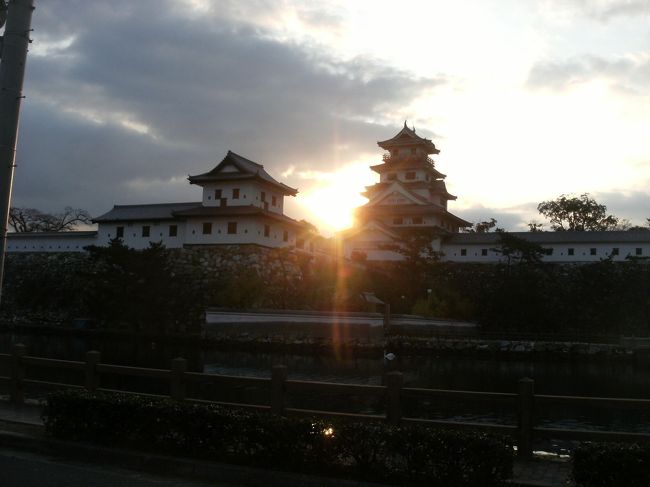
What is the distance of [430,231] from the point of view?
49.0 meters

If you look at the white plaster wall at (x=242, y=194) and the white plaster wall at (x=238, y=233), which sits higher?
the white plaster wall at (x=242, y=194)

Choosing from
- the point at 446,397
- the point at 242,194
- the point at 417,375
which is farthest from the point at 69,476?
the point at 242,194

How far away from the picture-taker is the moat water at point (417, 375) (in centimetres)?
1634

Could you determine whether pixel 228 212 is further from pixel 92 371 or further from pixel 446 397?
pixel 446 397

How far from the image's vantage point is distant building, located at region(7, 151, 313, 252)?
44.4 metres

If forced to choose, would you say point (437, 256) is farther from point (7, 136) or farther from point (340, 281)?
point (7, 136)

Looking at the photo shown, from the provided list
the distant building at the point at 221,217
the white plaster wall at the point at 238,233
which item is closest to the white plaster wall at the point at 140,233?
the distant building at the point at 221,217

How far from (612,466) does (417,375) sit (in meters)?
20.5

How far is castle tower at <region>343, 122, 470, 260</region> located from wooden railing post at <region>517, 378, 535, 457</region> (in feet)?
137

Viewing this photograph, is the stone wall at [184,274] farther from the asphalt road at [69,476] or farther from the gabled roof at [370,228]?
the asphalt road at [69,476]

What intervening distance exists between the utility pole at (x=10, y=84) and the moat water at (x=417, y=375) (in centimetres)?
798

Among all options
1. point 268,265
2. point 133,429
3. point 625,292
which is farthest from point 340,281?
point 133,429

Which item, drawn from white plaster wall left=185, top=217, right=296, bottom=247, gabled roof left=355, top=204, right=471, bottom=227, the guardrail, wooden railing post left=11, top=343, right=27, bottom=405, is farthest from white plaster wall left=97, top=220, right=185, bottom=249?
the guardrail

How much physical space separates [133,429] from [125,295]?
32.4m
